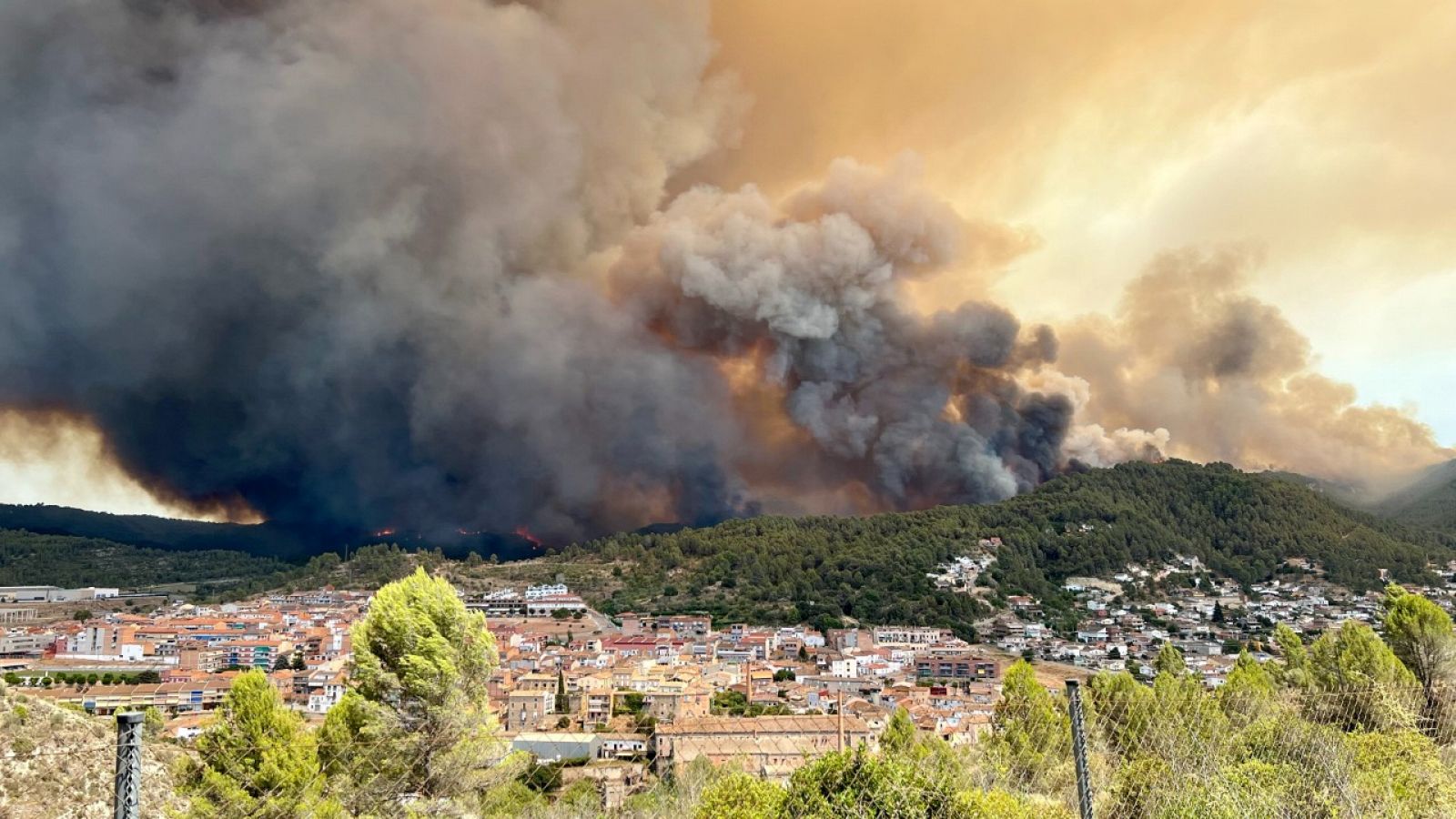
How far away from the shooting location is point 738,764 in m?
8.62

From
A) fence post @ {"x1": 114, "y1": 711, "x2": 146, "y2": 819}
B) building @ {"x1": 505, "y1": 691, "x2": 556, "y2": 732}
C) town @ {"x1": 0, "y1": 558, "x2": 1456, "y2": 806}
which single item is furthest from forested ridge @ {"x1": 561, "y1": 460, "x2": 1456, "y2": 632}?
fence post @ {"x1": 114, "y1": 711, "x2": 146, "y2": 819}

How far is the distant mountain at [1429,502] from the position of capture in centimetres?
8319

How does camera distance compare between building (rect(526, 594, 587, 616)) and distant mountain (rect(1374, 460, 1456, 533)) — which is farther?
distant mountain (rect(1374, 460, 1456, 533))

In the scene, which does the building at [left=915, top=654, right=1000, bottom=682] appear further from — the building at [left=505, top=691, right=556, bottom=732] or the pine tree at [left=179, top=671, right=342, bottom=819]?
the pine tree at [left=179, top=671, right=342, bottom=819]

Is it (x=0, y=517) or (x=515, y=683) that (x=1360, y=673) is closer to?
(x=515, y=683)

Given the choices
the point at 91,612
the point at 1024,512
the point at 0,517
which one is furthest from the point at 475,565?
the point at 0,517

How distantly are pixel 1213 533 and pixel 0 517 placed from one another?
14367cm

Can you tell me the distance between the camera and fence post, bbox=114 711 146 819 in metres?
2.58

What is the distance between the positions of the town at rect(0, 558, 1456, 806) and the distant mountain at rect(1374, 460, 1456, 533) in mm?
24605

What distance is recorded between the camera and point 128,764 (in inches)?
104

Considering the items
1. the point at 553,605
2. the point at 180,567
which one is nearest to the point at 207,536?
the point at 180,567

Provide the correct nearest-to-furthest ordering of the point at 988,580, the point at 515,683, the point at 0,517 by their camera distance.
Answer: the point at 515,683 → the point at 988,580 → the point at 0,517

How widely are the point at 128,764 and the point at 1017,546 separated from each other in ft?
265

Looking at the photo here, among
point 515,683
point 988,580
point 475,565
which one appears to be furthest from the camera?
point 475,565
